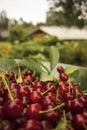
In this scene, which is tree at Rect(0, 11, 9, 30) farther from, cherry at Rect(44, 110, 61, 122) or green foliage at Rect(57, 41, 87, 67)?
cherry at Rect(44, 110, 61, 122)

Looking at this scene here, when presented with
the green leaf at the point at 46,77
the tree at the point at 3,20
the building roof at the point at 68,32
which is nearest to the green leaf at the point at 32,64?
the green leaf at the point at 46,77

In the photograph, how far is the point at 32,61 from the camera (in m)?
1.03

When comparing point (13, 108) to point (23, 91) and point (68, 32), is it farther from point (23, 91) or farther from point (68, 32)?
point (68, 32)

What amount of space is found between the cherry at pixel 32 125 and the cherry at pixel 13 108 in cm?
3

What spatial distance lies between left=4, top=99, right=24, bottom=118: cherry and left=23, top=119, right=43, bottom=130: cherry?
0.10ft

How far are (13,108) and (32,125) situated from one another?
0.19ft

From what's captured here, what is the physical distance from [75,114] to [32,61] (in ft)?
1.33

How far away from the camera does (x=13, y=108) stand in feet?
1.95

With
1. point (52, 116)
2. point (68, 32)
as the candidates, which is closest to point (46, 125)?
point (52, 116)

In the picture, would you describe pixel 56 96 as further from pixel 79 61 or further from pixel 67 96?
pixel 79 61

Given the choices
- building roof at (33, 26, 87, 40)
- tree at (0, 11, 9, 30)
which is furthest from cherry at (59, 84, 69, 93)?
tree at (0, 11, 9, 30)

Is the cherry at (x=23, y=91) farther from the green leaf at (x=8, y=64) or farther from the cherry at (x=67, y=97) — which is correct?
the green leaf at (x=8, y=64)

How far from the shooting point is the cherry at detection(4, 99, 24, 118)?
591 millimetres

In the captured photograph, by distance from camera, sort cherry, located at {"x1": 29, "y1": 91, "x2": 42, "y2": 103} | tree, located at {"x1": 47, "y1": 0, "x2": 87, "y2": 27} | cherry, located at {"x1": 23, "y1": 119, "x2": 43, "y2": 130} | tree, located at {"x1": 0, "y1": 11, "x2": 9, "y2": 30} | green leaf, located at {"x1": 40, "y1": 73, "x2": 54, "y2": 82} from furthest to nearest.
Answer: tree, located at {"x1": 0, "y1": 11, "x2": 9, "y2": 30} < tree, located at {"x1": 47, "y1": 0, "x2": 87, "y2": 27} < green leaf, located at {"x1": 40, "y1": 73, "x2": 54, "y2": 82} < cherry, located at {"x1": 29, "y1": 91, "x2": 42, "y2": 103} < cherry, located at {"x1": 23, "y1": 119, "x2": 43, "y2": 130}
